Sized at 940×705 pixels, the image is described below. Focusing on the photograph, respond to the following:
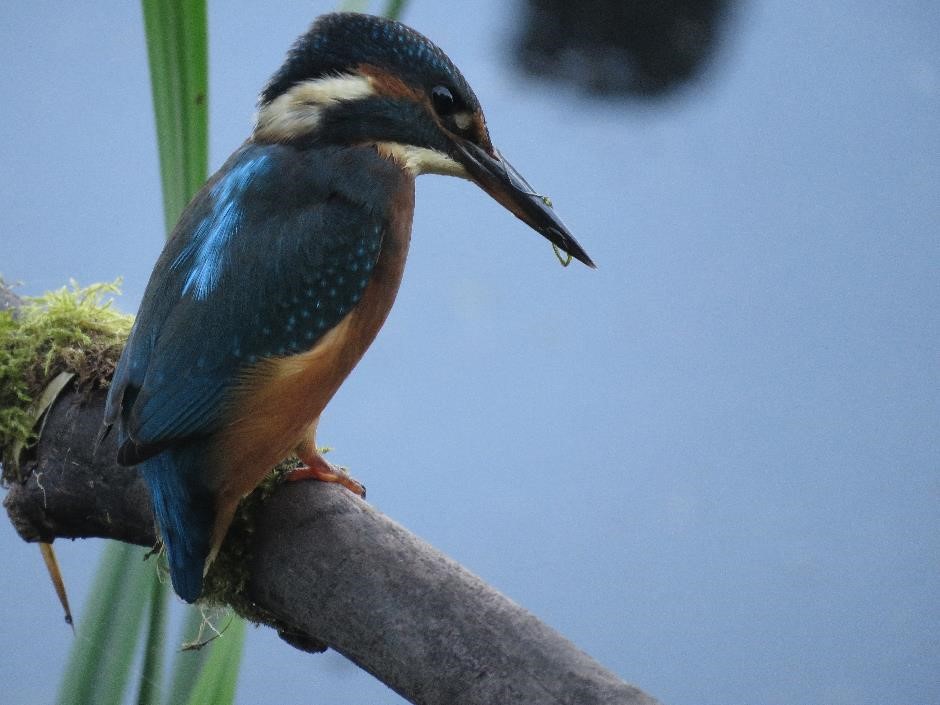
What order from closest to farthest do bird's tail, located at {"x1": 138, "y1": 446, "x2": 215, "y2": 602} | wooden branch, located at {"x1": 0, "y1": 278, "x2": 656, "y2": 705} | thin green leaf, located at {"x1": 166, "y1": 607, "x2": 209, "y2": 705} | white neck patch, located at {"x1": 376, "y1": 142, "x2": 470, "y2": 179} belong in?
wooden branch, located at {"x1": 0, "y1": 278, "x2": 656, "y2": 705}
bird's tail, located at {"x1": 138, "y1": 446, "x2": 215, "y2": 602}
white neck patch, located at {"x1": 376, "y1": 142, "x2": 470, "y2": 179}
thin green leaf, located at {"x1": 166, "y1": 607, "x2": 209, "y2": 705}

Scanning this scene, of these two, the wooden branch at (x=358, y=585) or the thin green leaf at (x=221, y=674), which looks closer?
the wooden branch at (x=358, y=585)

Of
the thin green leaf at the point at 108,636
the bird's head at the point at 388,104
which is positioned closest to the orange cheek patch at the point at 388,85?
the bird's head at the point at 388,104

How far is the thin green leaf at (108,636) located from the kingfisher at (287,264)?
0.23 meters

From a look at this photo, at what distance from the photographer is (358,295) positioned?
3.57 feet

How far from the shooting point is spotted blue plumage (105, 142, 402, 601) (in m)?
1.03

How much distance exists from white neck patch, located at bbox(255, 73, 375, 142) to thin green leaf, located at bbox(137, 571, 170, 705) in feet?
1.88

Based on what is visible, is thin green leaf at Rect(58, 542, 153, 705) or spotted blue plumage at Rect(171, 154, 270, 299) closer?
spotted blue plumage at Rect(171, 154, 270, 299)

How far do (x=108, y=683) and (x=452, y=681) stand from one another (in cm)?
52

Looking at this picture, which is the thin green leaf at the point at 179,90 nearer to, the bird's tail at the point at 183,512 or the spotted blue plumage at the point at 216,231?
the spotted blue plumage at the point at 216,231

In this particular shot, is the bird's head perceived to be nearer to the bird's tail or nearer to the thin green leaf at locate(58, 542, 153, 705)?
the bird's tail

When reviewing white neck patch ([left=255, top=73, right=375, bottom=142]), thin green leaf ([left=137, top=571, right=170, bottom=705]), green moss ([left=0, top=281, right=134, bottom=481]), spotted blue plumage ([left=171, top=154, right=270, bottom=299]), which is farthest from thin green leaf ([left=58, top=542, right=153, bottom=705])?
white neck patch ([left=255, top=73, right=375, bottom=142])

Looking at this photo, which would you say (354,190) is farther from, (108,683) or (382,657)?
(108,683)

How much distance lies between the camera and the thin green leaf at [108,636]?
120 cm

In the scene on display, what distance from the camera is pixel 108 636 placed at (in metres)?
1.20
